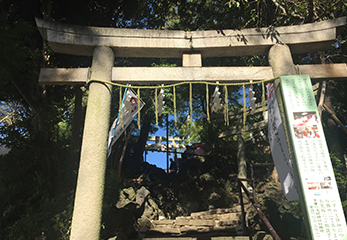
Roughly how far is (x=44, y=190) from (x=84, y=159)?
3131 millimetres

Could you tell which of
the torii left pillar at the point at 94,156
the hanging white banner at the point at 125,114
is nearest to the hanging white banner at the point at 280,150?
the hanging white banner at the point at 125,114

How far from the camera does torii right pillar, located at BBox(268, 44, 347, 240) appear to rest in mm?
3188

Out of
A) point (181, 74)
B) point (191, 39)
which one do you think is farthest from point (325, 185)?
point (191, 39)

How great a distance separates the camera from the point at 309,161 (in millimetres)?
3449

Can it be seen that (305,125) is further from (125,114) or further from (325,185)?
(125,114)

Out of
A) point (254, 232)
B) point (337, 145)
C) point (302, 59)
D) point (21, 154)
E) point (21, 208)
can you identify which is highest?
point (302, 59)

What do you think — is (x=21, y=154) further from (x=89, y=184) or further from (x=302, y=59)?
(x=302, y=59)

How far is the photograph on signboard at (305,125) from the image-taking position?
11.8 feet

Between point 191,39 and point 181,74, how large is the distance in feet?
2.51

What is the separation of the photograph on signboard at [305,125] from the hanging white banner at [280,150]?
247 millimetres

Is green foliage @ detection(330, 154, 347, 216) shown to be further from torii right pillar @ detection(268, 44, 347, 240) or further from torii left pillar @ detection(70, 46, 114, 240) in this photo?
torii left pillar @ detection(70, 46, 114, 240)

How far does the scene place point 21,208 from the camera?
5402mm

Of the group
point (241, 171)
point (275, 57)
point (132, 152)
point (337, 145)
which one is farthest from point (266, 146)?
point (275, 57)

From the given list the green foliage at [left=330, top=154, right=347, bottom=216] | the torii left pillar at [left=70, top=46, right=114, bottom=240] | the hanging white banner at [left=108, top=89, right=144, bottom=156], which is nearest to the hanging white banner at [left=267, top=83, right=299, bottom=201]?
the hanging white banner at [left=108, top=89, right=144, bottom=156]
